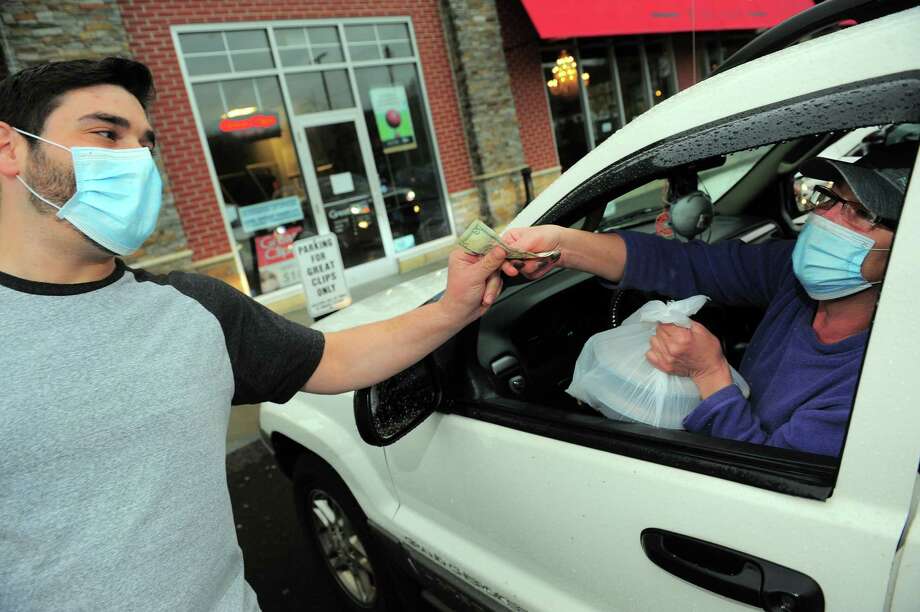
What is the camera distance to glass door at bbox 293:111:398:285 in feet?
26.6

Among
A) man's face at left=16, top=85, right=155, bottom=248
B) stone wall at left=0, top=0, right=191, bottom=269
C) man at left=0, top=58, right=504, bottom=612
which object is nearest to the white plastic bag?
man at left=0, top=58, right=504, bottom=612

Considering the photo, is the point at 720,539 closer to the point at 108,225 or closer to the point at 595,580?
the point at 595,580

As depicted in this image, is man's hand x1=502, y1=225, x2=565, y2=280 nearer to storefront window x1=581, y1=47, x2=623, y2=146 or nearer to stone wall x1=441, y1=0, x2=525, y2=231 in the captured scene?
stone wall x1=441, y1=0, x2=525, y2=231

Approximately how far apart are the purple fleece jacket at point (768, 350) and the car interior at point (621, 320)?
0.10 meters

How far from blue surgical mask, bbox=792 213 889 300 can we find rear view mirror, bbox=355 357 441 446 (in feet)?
3.22

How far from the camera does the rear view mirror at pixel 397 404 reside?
159 cm

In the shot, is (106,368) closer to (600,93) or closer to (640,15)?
(640,15)

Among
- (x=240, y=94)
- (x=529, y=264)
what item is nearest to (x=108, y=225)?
(x=529, y=264)

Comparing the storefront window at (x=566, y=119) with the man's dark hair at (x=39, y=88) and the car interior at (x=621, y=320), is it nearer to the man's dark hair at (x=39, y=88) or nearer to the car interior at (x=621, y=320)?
the car interior at (x=621, y=320)

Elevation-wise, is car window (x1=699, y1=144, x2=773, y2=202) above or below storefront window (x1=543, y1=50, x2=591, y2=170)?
below

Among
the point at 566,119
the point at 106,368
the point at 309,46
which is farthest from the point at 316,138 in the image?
the point at 106,368

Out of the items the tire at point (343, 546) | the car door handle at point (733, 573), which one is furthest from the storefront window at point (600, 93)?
the car door handle at point (733, 573)

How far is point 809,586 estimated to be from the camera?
3.16 ft

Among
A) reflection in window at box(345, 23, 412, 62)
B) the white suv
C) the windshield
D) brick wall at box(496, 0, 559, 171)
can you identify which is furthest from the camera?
brick wall at box(496, 0, 559, 171)
